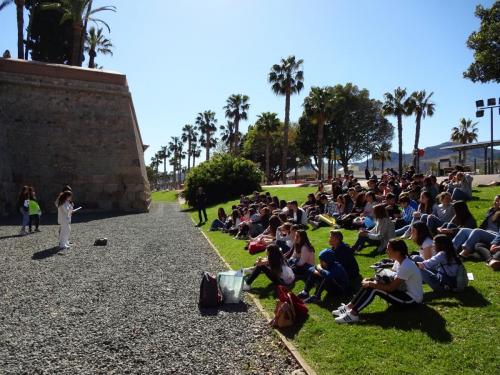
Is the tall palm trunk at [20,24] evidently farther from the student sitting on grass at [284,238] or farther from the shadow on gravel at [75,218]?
the student sitting on grass at [284,238]

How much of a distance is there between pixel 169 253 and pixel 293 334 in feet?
22.6

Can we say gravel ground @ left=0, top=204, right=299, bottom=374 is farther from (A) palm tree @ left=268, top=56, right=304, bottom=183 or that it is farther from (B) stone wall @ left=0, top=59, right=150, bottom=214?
(A) palm tree @ left=268, top=56, right=304, bottom=183

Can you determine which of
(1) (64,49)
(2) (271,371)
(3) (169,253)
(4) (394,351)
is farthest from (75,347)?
(1) (64,49)

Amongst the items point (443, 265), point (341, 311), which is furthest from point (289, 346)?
point (443, 265)

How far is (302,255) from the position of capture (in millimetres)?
8102

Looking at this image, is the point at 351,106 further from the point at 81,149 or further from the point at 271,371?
the point at 271,371

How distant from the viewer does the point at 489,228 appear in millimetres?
8102

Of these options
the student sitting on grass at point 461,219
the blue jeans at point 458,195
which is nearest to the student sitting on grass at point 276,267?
the student sitting on grass at point 461,219

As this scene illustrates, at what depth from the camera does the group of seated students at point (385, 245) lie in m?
5.79

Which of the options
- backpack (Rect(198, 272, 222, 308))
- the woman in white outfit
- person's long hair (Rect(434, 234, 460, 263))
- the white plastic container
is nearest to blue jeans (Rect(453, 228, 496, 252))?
person's long hair (Rect(434, 234, 460, 263))

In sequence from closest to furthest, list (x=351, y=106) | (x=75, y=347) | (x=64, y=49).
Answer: (x=75, y=347)
(x=64, y=49)
(x=351, y=106)

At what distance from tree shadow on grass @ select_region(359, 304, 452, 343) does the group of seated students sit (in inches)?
5.6

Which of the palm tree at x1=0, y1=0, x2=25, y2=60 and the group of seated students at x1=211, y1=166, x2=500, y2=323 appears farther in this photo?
the palm tree at x1=0, y1=0, x2=25, y2=60

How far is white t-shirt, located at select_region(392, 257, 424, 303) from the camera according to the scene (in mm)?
5637
